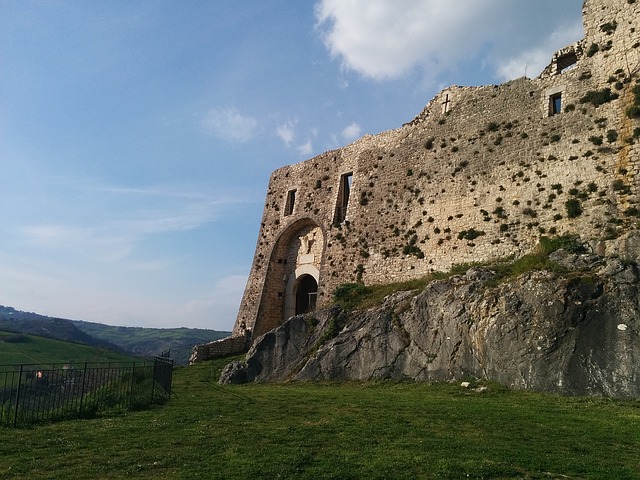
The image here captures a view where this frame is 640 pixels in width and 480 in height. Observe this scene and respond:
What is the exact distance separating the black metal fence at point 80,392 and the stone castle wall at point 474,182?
1500cm

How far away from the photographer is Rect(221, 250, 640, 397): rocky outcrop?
1480 centimetres

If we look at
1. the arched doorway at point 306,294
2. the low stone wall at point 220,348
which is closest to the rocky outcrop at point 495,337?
the low stone wall at point 220,348

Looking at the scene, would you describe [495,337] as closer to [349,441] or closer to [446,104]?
[349,441]

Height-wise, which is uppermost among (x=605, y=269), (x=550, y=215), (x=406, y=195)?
(x=406, y=195)

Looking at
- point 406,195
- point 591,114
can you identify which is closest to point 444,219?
point 406,195

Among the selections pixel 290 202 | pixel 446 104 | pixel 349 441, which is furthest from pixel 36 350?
pixel 349 441

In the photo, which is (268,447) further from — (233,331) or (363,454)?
(233,331)

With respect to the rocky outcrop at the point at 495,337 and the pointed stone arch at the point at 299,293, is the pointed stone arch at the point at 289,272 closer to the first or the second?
the pointed stone arch at the point at 299,293

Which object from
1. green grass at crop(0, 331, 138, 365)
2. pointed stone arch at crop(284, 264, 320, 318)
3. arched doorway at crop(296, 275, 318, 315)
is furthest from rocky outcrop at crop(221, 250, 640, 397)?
green grass at crop(0, 331, 138, 365)

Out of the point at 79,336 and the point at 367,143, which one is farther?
the point at 79,336

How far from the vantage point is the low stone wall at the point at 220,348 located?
104 feet

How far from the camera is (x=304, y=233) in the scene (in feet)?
120

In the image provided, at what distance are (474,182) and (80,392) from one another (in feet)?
65.3

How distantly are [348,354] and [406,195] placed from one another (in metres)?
11.6
